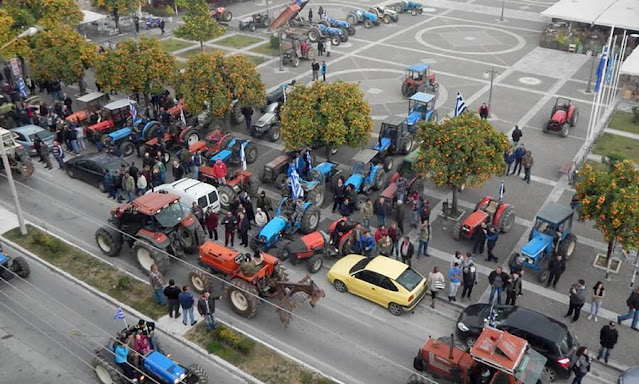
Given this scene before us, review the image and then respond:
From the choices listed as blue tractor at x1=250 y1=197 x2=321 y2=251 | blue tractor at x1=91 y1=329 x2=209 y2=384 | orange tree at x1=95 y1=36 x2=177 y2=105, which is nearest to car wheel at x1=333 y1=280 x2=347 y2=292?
blue tractor at x1=250 y1=197 x2=321 y2=251

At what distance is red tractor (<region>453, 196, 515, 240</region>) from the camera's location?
19.9 meters

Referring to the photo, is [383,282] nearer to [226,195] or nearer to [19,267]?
[226,195]

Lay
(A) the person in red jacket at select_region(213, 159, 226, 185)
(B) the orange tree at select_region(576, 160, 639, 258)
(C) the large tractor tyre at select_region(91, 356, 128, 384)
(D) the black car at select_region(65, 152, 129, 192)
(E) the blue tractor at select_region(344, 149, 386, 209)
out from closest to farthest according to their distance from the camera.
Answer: (C) the large tractor tyre at select_region(91, 356, 128, 384)
(B) the orange tree at select_region(576, 160, 639, 258)
(E) the blue tractor at select_region(344, 149, 386, 209)
(A) the person in red jacket at select_region(213, 159, 226, 185)
(D) the black car at select_region(65, 152, 129, 192)

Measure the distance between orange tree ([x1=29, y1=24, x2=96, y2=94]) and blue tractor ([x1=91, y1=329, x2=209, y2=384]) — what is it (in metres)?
19.1

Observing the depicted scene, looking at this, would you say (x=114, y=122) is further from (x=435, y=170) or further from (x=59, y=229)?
(x=435, y=170)

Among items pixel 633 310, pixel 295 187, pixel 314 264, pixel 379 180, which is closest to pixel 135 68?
pixel 295 187

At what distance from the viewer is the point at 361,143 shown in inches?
926

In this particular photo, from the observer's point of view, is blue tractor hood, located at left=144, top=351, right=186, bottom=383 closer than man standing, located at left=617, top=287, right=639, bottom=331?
Yes

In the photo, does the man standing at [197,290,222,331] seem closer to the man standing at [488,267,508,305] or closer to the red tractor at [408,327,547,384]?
the red tractor at [408,327,547,384]

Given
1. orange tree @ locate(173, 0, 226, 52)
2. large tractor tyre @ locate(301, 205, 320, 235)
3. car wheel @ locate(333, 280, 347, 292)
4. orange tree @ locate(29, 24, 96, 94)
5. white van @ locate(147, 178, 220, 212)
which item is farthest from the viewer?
orange tree @ locate(173, 0, 226, 52)

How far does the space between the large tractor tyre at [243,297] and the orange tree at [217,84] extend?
428 inches

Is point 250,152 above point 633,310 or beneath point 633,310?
above

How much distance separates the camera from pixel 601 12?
38031 millimetres

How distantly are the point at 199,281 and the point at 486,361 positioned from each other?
8.63 m
